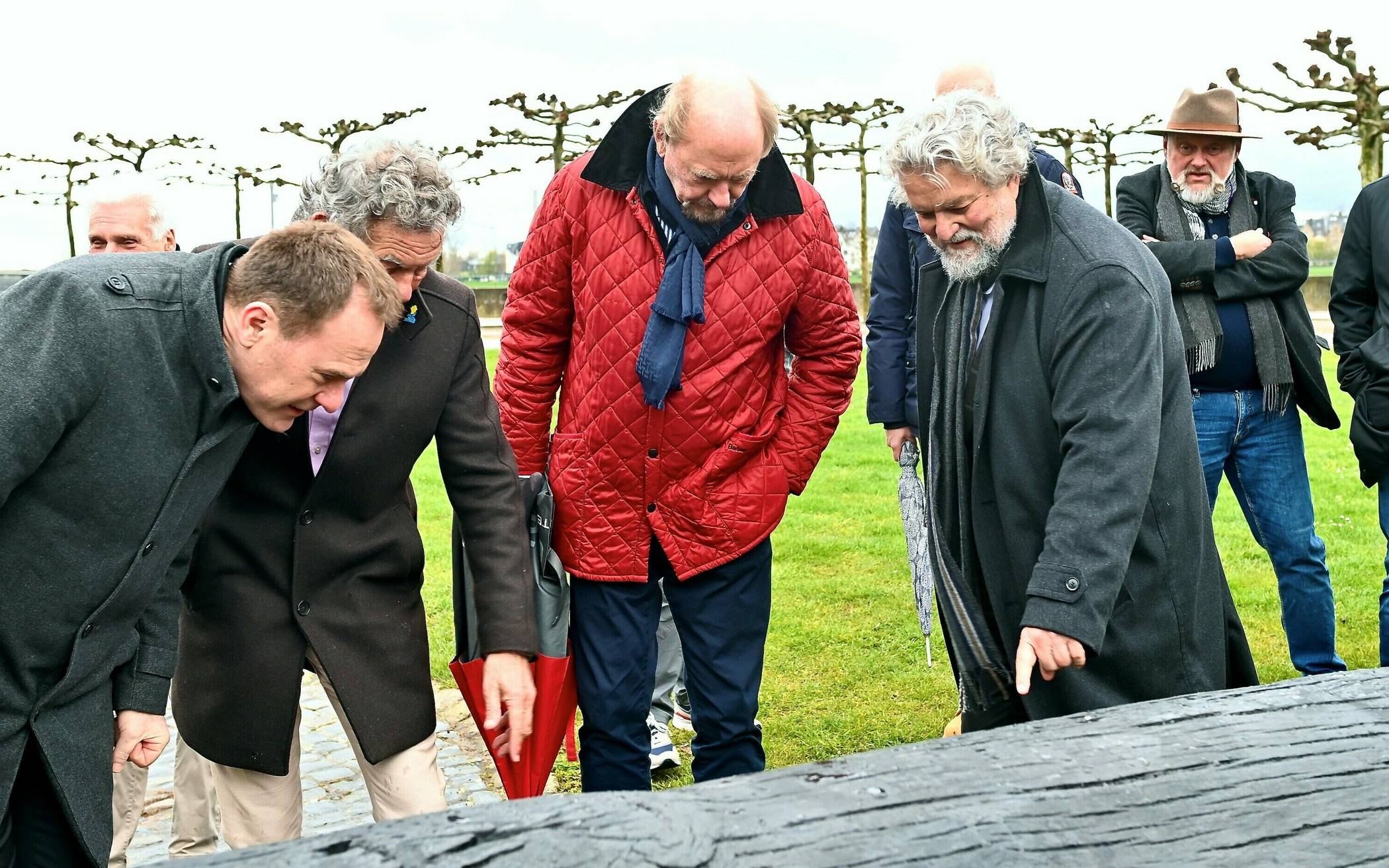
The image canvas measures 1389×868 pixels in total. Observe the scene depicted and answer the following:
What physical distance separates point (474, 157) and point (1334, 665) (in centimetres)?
2222

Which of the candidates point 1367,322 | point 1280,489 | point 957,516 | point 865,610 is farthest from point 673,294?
point 865,610

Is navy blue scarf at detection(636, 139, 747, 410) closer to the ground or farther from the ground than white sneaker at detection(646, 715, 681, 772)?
farther from the ground

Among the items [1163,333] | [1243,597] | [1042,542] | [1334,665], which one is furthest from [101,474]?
[1243,597]

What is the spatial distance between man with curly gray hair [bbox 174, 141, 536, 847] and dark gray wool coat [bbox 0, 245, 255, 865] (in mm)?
406

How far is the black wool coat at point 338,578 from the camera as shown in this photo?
288 cm

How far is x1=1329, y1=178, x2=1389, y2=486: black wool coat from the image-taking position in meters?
4.51

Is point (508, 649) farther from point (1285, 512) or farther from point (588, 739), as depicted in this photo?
point (1285, 512)

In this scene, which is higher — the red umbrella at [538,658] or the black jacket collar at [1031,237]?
the black jacket collar at [1031,237]

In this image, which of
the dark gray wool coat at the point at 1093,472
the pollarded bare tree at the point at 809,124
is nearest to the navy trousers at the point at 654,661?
the dark gray wool coat at the point at 1093,472

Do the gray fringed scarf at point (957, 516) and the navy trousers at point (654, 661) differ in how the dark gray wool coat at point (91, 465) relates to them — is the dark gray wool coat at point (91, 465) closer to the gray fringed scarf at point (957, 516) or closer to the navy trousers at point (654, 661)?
the navy trousers at point (654, 661)

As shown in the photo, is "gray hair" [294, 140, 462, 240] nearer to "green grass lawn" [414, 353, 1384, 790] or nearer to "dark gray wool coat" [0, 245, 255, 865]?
"dark gray wool coat" [0, 245, 255, 865]

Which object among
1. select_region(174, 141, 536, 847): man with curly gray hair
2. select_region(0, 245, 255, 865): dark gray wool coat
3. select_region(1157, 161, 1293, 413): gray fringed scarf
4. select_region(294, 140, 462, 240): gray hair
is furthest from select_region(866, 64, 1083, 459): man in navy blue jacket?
select_region(0, 245, 255, 865): dark gray wool coat

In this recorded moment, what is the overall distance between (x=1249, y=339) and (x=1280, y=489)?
21.5 inches

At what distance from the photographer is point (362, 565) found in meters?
2.96
